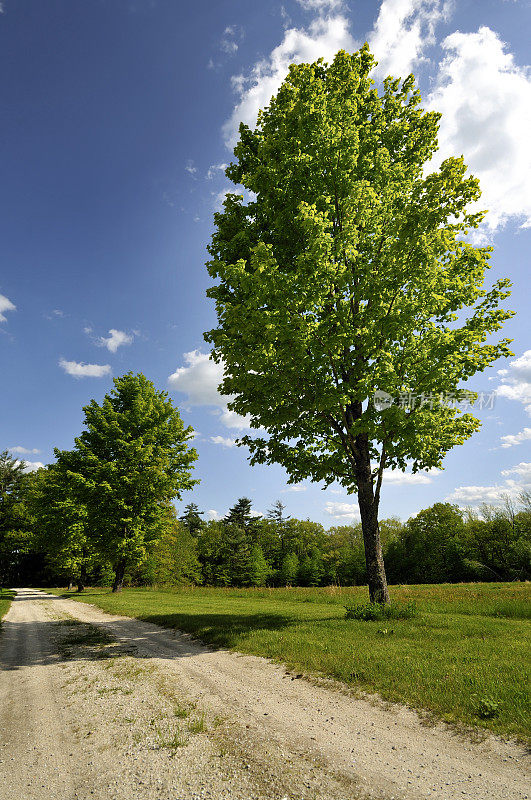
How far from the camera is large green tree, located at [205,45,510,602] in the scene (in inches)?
394

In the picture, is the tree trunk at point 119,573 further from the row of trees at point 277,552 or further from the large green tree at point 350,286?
the large green tree at point 350,286

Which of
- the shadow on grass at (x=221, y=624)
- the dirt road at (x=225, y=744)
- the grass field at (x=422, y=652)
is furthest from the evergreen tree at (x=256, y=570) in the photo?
the dirt road at (x=225, y=744)

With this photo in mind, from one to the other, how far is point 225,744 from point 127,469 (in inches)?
884

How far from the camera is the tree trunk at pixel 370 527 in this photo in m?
11.7

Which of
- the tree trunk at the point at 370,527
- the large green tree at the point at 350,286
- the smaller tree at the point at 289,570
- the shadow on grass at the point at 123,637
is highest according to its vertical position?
the large green tree at the point at 350,286

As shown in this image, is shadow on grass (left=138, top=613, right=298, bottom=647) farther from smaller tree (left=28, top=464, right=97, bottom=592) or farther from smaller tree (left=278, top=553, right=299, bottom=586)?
smaller tree (left=278, top=553, right=299, bottom=586)

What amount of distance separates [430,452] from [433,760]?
859 centimetres

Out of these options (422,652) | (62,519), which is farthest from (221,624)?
(62,519)

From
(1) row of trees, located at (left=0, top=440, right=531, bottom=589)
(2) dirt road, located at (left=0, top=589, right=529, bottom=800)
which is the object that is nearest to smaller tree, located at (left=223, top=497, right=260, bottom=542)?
(1) row of trees, located at (left=0, top=440, right=531, bottom=589)

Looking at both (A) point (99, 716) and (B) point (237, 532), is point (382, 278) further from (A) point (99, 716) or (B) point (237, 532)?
(B) point (237, 532)

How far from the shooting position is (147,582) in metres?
54.8

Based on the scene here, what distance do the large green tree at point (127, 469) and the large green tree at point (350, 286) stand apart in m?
14.7

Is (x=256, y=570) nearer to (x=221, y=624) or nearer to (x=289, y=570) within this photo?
(x=289, y=570)

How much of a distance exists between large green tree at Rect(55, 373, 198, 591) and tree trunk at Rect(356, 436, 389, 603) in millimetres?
15867
